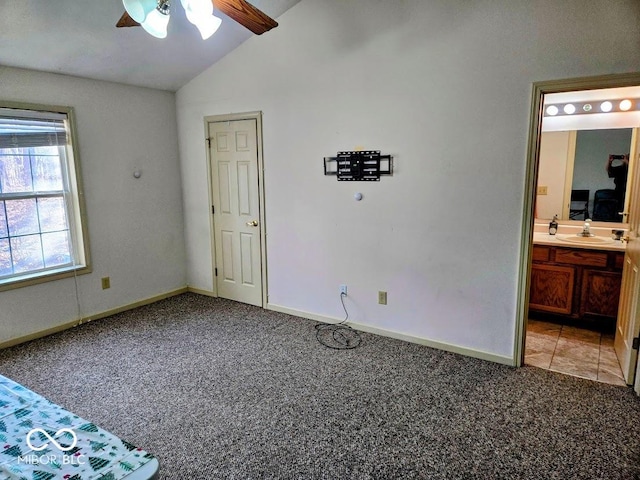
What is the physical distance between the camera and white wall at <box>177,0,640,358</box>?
2.79m

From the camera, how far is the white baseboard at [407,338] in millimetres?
3158

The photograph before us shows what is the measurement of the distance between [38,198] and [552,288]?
4883mm

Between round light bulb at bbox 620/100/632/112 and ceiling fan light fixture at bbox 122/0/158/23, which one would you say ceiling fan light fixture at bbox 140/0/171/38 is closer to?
ceiling fan light fixture at bbox 122/0/158/23

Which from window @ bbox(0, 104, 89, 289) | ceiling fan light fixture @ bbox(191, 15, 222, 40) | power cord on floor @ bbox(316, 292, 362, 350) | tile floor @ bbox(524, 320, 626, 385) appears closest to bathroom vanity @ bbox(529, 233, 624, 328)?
tile floor @ bbox(524, 320, 626, 385)

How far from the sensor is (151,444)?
7.34 ft

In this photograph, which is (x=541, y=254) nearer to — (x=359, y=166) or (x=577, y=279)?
(x=577, y=279)

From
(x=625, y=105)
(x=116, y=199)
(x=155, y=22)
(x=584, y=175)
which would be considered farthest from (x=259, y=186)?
(x=625, y=105)

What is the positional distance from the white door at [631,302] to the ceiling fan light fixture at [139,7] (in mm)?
3315

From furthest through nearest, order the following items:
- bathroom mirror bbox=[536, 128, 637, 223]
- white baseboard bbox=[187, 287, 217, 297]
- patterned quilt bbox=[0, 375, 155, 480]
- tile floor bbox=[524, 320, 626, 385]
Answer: white baseboard bbox=[187, 287, 217, 297] → bathroom mirror bbox=[536, 128, 637, 223] → tile floor bbox=[524, 320, 626, 385] → patterned quilt bbox=[0, 375, 155, 480]

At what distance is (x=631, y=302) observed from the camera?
114 inches

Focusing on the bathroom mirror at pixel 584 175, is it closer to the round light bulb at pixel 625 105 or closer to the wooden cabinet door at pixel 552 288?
the round light bulb at pixel 625 105

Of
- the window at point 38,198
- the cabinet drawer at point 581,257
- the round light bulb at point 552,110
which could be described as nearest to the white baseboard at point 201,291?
the window at point 38,198

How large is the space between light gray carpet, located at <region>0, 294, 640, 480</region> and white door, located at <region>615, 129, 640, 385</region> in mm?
222

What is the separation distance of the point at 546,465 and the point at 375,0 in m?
3.37
